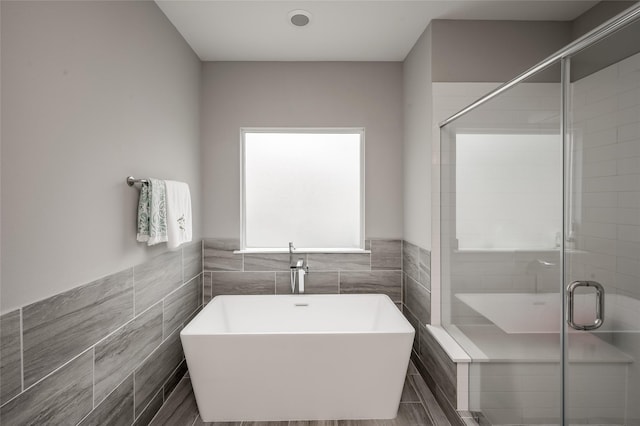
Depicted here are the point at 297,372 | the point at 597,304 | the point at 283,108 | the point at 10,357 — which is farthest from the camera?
the point at 283,108

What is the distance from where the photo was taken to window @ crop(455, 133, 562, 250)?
4.95 ft

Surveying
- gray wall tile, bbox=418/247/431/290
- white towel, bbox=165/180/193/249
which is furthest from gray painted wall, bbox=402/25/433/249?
white towel, bbox=165/180/193/249

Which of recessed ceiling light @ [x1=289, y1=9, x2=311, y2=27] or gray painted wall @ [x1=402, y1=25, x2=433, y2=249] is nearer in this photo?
recessed ceiling light @ [x1=289, y1=9, x2=311, y2=27]

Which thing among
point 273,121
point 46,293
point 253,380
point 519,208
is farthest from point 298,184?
point 46,293

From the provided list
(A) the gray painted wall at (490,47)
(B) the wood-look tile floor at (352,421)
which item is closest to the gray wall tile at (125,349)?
(B) the wood-look tile floor at (352,421)

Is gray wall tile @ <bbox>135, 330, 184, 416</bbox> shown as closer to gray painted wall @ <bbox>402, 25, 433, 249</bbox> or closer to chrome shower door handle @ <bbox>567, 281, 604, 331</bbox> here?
gray painted wall @ <bbox>402, 25, 433, 249</bbox>

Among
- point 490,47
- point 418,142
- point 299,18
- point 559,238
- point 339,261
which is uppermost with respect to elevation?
point 299,18

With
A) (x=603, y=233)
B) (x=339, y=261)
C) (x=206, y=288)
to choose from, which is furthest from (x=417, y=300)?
(x=206, y=288)

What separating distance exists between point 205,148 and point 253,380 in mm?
2061

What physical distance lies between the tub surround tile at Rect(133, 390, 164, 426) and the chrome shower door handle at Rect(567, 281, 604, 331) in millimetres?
2283

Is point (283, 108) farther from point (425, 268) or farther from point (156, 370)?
point (156, 370)

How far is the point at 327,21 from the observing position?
2559 mm

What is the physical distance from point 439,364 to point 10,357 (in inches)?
92.0

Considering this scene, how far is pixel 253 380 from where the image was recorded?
2223 millimetres
